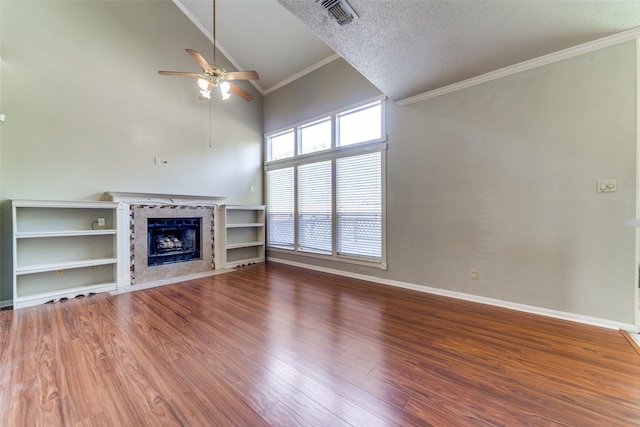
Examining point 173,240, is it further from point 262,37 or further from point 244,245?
point 262,37

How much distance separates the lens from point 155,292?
11.5 feet

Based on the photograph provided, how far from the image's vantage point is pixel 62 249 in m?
3.44

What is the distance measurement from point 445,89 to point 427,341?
9.96ft

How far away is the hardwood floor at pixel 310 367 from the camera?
138 centimetres

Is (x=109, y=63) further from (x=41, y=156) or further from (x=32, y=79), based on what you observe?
(x=41, y=156)

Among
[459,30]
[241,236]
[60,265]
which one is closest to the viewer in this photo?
[459,30]

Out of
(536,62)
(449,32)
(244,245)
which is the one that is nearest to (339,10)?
(449,32)

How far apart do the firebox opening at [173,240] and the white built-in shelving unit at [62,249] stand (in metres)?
0.53

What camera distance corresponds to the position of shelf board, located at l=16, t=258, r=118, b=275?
2994 mm

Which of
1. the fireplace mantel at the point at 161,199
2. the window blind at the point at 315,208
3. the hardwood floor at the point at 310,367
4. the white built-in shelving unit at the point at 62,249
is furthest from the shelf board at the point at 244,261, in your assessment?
the hardwood floor at the point at 310,367

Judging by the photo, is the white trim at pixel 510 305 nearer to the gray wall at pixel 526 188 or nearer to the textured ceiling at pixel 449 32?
the gray wall at pixel 526 188

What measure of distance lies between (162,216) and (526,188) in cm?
514

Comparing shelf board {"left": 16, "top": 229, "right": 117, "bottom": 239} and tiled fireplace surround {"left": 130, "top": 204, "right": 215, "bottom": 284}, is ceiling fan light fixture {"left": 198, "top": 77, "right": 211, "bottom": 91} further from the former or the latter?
shelf board {"left": 16, "top": 229, "right": 117, "bottom": 239}

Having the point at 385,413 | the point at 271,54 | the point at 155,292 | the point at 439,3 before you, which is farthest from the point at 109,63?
the point at 385,413
